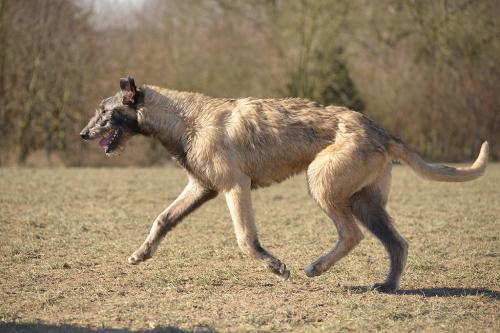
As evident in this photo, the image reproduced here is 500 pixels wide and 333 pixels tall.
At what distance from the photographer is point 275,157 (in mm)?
6688

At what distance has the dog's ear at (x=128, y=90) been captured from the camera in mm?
7000

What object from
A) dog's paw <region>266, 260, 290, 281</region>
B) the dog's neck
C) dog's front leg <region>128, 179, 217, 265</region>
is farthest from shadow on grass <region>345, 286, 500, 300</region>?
the dog's neck

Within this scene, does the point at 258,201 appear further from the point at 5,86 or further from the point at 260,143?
the point at 5,86

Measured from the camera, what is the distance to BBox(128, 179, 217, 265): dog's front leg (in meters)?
6.92

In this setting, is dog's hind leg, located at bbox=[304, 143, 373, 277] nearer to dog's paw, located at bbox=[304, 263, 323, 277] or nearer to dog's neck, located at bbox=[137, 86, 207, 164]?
dog's paw, located at bbox=[304, 263, 323, 277]

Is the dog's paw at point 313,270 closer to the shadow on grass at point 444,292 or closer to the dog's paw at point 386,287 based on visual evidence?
the shadow on grass at point 444,292

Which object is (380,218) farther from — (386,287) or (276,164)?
(276,164)

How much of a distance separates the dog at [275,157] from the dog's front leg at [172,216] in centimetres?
1

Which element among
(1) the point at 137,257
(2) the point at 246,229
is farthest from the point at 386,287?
(1) the point at 137,257

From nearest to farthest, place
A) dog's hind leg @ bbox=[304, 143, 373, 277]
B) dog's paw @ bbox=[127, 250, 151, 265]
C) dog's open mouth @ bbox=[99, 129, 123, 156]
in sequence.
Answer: dog's hind leg @ bbox=[304, 143, 373, 277] → dog's paw @ bbox=[127, 250, 151, 265] → dog's open mouth @ bbox=[99, 129, 123, 156]

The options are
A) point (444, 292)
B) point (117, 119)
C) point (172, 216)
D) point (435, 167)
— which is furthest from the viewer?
point (117, 119)

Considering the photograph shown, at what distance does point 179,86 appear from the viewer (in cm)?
2308

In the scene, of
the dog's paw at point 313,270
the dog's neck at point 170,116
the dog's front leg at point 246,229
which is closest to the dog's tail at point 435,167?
the dog's paw at point 313,270

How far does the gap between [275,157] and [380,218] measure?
117 cm
